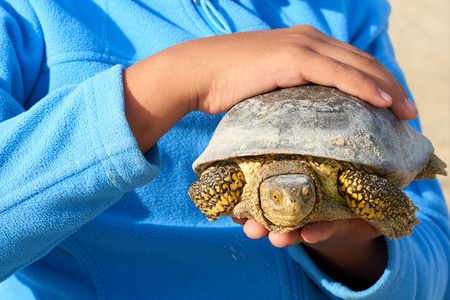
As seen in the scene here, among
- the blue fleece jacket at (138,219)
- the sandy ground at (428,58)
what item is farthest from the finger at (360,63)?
the sandy ground at (428,58)

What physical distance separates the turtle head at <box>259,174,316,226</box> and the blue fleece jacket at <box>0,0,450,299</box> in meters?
0.30

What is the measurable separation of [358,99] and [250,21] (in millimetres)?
575

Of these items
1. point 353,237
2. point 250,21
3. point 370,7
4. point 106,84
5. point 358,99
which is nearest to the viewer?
point 106,84

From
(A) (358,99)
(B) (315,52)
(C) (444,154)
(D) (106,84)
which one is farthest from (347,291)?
(C) (444,154)

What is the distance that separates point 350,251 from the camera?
1501mm

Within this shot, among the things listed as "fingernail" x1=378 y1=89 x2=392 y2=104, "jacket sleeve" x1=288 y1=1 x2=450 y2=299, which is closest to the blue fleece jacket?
"jacket sleeve" x1=288 y1=1 x2=450 y2=299

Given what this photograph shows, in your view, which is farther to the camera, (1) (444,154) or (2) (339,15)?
(1) (444,154)

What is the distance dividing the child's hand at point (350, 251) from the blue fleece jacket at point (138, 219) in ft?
0.21

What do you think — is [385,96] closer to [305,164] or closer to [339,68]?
[339,68]

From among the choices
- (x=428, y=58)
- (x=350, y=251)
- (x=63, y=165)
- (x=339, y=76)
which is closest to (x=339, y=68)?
(x=339, y=76)

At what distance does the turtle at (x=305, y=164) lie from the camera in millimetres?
1214

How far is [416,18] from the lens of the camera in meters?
8.25

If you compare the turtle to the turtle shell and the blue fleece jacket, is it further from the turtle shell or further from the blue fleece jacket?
the blue fleece jacket

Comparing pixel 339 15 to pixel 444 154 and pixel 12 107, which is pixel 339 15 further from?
pixel 444 154
